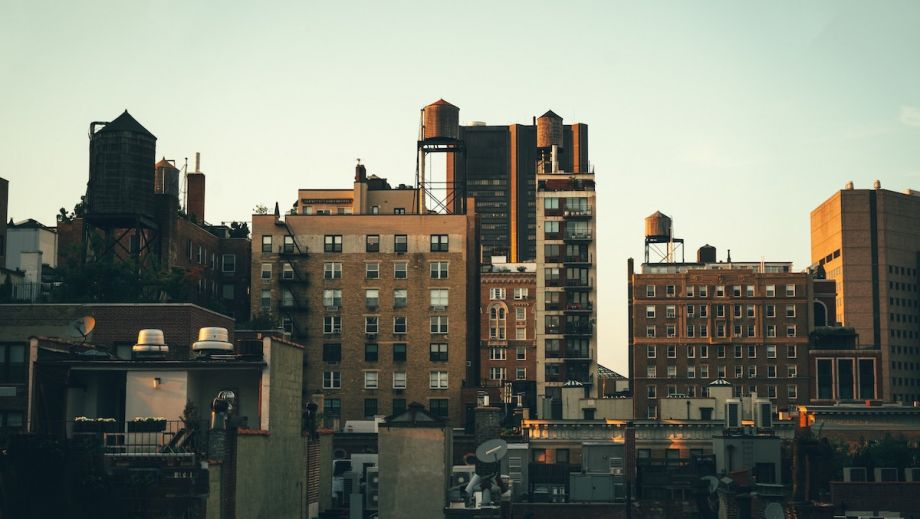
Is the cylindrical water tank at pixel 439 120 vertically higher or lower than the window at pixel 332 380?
higher

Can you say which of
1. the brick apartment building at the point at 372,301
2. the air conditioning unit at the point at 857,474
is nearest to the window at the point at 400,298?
the brick apartment building at the point at 372,301

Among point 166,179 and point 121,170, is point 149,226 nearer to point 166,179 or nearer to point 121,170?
point 121,170

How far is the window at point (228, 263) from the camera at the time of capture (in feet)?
458

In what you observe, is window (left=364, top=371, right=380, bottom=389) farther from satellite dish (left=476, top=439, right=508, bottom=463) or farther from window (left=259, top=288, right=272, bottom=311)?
satellite dish (left=476, top=439, right=508, bottom=463)

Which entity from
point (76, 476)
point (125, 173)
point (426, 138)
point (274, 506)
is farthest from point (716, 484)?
point (426, 138)

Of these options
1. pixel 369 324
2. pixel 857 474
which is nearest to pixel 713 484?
pixel 857 474

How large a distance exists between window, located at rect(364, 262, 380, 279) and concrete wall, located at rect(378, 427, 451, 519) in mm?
62505

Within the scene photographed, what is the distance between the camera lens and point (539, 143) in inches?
7160

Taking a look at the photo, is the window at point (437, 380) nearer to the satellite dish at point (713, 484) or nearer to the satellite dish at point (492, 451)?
the satellite dish at point (713, 484)

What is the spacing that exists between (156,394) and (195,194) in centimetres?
8992

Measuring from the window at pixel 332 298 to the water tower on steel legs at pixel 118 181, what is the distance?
26.2 metres

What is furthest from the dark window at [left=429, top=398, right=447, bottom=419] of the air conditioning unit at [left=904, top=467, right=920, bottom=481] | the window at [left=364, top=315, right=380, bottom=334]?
the air conditioning unit at [left=904, top=467, right=920, bottom=481]

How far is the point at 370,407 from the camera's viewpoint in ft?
429

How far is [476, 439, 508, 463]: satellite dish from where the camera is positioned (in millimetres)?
75312
